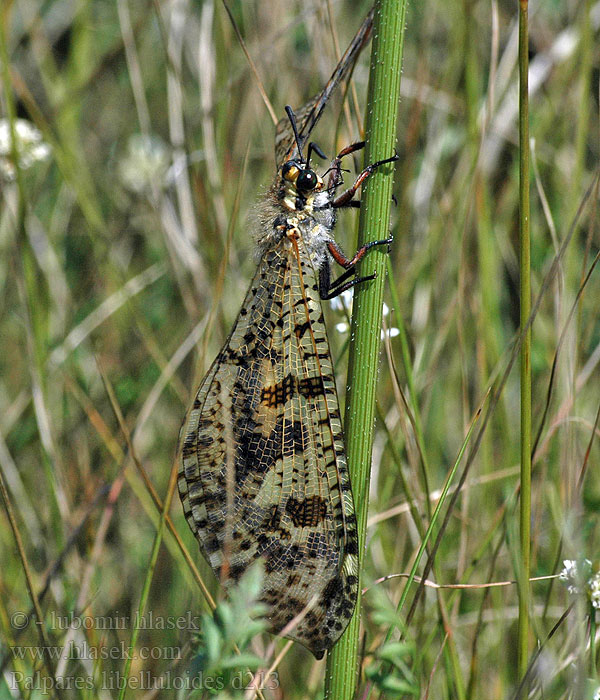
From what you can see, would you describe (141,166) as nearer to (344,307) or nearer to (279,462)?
(344,307)

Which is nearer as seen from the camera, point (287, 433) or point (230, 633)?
point (230, 633)

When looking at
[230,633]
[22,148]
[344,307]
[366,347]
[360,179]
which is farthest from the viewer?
[22,148]

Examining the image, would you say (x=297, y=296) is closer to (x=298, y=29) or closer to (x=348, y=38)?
(x=348, y=38)

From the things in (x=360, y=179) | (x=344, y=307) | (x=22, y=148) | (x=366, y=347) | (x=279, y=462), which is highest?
(x=22, y=148)

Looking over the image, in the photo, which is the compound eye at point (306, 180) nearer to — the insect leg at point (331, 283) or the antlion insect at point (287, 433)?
the antlion insect at point (287, 433)

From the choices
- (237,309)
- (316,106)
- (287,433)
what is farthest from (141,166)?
(287,433)

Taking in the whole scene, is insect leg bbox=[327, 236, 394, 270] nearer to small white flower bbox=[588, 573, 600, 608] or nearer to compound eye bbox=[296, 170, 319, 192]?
compound eye bbox=[296, 170, 319, 192]

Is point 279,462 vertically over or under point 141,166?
under

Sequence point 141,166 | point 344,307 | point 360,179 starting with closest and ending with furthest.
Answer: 1. point 360,179
2. point 344,307
3. point 141,166
